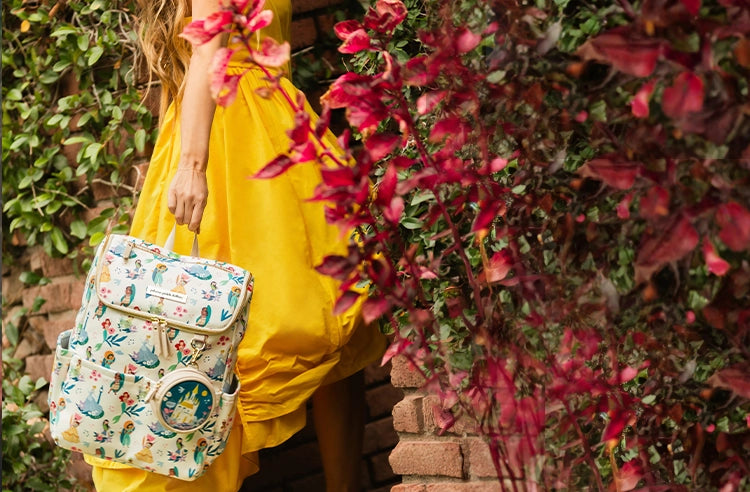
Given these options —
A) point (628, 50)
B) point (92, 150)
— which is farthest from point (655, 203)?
point (92, 150)

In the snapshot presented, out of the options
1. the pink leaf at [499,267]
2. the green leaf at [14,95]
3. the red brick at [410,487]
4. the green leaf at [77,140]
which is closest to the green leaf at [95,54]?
the green leaf at [77,140]

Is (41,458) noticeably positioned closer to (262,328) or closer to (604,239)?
(262,328)

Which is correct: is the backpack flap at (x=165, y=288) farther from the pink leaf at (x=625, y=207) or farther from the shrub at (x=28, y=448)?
the shrub at (x=28, y=448)

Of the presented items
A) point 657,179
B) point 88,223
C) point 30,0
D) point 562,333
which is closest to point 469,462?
point 562,333

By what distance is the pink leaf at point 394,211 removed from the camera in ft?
3.67

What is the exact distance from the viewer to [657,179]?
0.95 metres

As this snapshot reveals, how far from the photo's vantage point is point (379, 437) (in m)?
2.71

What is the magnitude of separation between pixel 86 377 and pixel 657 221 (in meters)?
1.11

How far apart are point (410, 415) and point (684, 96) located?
1.19 m

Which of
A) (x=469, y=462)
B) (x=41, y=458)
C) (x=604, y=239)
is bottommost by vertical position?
(x=41, y=458)

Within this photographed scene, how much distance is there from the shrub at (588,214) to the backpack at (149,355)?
0.53m

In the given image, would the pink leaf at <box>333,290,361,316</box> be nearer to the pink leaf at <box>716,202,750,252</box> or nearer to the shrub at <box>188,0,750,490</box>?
the shrub at <box>188,0,750,490</box>

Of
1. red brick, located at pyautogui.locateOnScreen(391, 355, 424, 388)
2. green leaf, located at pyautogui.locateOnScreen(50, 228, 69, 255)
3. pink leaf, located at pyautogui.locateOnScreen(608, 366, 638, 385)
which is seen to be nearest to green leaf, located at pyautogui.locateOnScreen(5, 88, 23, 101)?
green leaf, located at pyautogui.locateOnScreen(50, 228, 69, 255)

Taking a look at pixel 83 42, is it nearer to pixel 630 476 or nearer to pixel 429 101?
pixel 429 101
